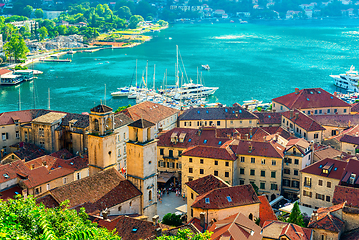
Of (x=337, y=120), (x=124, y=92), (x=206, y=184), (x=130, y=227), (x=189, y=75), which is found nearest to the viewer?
(x=130, y=227)

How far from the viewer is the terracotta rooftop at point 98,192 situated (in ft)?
135

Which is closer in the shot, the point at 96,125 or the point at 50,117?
the point at 96,125

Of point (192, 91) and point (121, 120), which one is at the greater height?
point (121, 120)

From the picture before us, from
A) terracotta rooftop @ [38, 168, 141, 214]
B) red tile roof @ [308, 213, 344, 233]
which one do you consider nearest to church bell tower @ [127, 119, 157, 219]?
terracotta rooftop @ [38, 168, 141, 214]

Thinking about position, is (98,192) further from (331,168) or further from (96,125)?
(331,168)

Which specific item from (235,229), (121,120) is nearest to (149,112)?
(121,120)

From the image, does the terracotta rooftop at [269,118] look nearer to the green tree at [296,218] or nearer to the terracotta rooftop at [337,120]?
the terracotta rooftop at [337,120]

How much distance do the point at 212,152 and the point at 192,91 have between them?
68.8m

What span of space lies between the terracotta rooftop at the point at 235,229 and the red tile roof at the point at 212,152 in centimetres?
1495

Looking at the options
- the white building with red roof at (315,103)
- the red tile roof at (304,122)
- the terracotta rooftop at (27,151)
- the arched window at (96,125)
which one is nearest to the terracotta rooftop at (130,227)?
the arched window at (96,125)

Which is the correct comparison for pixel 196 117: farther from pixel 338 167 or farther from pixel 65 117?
pixel 338 167

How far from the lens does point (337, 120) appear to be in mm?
75562

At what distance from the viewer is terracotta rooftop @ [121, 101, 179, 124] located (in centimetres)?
7112

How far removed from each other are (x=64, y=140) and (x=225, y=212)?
29.5m
